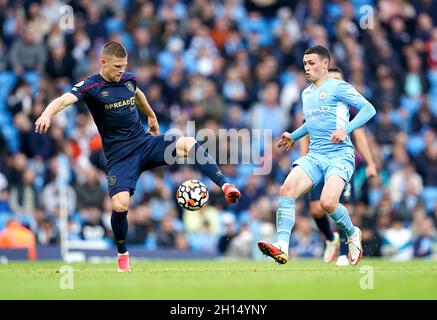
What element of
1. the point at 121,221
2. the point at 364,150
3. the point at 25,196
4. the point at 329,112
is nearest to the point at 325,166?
the point at 329,112

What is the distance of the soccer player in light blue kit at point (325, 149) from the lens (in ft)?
39.0

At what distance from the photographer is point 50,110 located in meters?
11.6

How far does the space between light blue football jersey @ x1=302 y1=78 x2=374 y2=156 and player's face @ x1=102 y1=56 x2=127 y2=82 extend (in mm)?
2236

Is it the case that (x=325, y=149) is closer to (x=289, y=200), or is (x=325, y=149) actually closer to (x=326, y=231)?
(x=289, y=200)

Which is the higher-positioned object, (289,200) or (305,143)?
(305,143)

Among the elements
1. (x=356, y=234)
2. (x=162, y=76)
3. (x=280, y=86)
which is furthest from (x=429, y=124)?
(x=356, y=234)

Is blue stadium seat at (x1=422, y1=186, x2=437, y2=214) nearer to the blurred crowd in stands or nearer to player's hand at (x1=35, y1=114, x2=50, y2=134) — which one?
the blurred crowd in stands

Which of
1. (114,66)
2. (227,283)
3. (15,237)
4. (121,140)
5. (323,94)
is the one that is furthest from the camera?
(15,237)

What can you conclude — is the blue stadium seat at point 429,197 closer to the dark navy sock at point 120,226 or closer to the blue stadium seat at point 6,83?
the blue stadium seat at point 6,83

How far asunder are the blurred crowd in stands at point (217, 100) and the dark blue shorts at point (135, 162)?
7198mm

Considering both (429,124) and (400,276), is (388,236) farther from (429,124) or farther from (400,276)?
(400,276)

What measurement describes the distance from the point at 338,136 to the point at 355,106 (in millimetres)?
708

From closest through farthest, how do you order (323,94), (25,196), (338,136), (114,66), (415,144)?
(338,136) → (323,94) → (114,66) → (25,196) → (415,144)

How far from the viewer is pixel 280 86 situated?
23.9 metres
